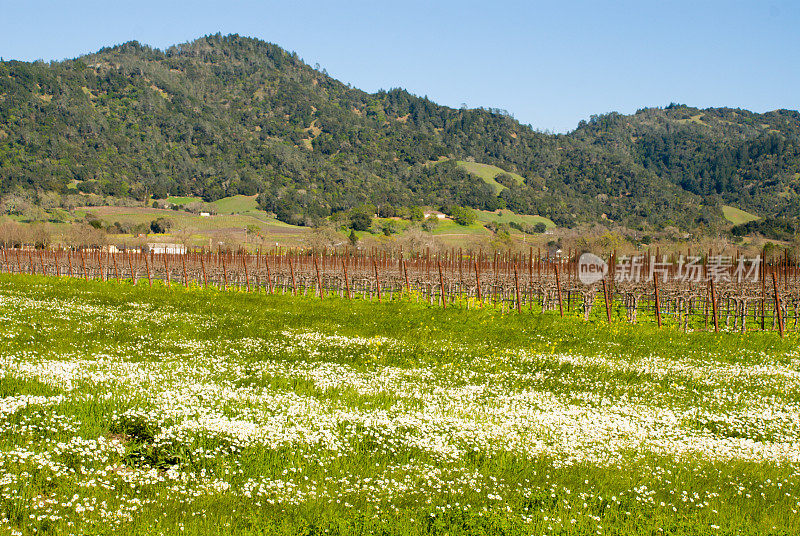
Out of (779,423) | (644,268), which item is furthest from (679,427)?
(644,268)

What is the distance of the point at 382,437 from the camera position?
9781 mm

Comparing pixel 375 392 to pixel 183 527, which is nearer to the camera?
pixel 183 527

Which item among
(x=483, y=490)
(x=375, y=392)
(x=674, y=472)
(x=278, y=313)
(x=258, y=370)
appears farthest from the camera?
(x=278, y=313)

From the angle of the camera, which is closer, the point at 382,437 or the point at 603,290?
the point at 382,437

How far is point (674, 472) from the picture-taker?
9008 millimetres

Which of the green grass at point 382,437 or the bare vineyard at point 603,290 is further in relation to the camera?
the bare vineyard at point 603,290

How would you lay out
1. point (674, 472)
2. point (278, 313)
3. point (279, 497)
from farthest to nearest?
point (278, 313) < point (674, 472) < point (279, 497)

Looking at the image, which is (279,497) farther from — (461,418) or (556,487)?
(461,418)

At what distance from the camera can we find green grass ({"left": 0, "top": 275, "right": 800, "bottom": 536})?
23.1ft

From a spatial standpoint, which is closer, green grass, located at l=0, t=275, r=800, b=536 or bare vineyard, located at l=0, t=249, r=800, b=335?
green grass, located at l=0, t=275, r=800, b=536

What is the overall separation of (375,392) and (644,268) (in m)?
49.9

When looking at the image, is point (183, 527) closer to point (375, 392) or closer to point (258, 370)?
point (375, 392)

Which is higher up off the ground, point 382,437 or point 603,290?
point 603,290

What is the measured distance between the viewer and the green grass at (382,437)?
7043 mm
